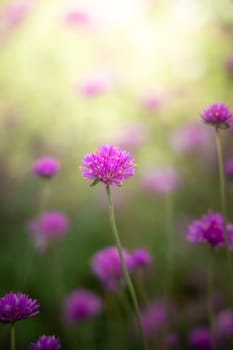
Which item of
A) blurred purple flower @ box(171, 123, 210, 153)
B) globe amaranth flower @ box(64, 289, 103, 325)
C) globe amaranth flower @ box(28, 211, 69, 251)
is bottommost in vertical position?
globe amaranth flower @ box(64, 289, 103, 325)

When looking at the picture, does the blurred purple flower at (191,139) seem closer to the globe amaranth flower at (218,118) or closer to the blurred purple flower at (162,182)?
the blurred purple flower at (162,182)

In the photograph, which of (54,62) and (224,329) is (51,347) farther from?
(54,62)

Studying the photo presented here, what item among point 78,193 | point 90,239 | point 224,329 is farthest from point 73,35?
point 224,329

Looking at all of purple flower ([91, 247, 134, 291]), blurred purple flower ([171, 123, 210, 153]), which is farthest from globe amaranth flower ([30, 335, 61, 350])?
blurred purple flower ([171, 123, 210, 153])

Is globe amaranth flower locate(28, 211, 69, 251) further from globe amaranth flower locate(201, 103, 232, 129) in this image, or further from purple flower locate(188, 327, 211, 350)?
globe amaranth flower locate(201, 103, 232, 129)

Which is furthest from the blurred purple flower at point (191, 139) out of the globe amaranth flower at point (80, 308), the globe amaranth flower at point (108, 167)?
the globe amaranth flower at point (108, 167)

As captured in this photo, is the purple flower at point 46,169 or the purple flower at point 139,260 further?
the purple flower at point 46,169

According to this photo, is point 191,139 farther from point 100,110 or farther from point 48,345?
point 48,345
